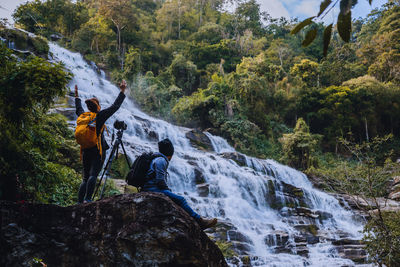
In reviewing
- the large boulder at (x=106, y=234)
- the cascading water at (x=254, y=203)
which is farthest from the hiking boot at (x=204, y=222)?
the cascading water at (x=254, y=203)

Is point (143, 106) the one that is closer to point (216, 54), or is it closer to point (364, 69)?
point (216, 54)

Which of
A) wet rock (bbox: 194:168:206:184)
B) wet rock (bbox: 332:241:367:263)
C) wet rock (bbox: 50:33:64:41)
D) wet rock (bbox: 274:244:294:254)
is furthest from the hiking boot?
wet rock (bbox: 50:33:64:41)

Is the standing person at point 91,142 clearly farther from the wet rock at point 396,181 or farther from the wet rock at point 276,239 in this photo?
the wet rock at point 396,181

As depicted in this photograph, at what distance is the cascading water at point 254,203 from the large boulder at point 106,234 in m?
4.95

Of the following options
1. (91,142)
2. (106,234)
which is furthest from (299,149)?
(106,234)

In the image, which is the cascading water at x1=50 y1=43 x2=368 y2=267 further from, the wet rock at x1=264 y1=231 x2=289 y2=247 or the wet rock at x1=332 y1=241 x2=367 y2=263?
the wet rock at x1=332 y1=241 x2=367 y2=263

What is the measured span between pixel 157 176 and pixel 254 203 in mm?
9338

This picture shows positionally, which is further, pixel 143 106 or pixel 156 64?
pixel 156 64

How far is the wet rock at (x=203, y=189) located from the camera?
398 inches

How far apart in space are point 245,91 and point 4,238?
20.4 meters

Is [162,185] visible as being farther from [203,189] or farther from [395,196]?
[395,196]

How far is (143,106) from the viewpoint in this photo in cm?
1934

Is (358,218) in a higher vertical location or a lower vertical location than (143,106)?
lower

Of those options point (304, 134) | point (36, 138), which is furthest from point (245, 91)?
point (36, 138)
